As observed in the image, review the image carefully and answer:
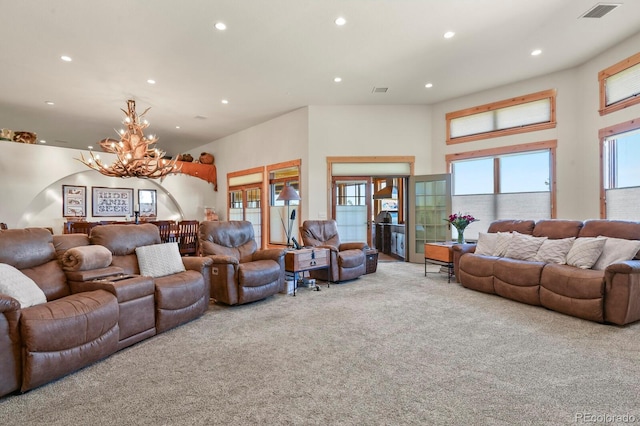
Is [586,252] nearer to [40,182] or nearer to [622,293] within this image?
[622,293]

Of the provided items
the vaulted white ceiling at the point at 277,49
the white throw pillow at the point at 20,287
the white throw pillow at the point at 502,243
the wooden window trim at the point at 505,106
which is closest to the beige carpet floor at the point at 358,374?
the white throw pillow at the point at 20,287

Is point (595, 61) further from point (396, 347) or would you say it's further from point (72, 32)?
point (72, 32)

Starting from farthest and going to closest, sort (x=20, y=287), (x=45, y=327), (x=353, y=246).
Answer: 1. (x=353, y=246)
2. (x=20, y=287)
3. (x=45, y=327)

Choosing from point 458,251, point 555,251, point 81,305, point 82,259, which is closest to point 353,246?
point 458,251

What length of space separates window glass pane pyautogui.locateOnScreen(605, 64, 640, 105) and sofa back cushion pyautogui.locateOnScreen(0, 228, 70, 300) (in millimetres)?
7163

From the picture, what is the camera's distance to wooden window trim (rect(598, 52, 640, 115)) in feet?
14.4

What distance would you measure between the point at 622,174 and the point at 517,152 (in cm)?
158

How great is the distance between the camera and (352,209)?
278 inches

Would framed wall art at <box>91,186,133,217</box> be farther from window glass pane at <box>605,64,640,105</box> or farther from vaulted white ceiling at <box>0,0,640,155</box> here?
window glass pane at <box>605,64,640,105</box>

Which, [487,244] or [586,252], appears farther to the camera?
[487,244]

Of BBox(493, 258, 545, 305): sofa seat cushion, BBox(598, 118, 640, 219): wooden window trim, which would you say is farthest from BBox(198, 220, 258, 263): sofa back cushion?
BBox(598, 118, 640, 219): wooden window trim

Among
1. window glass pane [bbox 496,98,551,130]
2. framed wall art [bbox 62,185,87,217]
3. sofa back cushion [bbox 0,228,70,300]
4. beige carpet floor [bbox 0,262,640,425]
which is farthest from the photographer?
framed wall art [bbox 62,185,87,217]

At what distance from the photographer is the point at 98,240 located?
3.24 metres

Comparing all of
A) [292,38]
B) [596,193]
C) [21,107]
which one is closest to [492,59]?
[596,193]
